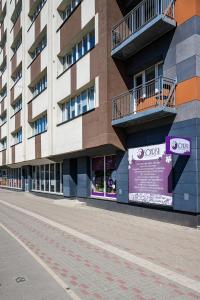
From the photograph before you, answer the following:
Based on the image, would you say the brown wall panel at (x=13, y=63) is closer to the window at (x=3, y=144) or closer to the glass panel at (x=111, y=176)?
the window at (x=3, y=144)

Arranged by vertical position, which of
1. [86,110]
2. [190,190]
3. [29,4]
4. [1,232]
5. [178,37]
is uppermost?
[29,4]

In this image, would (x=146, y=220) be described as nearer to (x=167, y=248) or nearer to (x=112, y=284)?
(x=167, y=248)

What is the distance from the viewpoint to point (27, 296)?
5.33 m

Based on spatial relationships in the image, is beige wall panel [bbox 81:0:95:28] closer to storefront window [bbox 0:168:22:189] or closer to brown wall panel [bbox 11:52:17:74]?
brown wall panel [bbox 11:52:17:74]

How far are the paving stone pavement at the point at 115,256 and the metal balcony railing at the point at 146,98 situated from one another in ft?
14.6

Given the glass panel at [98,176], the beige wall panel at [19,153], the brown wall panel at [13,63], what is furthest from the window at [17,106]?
the glass panel at [98,176]

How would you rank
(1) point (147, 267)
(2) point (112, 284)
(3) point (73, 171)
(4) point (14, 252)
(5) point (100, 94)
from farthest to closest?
(3) point (73, 171) < (5) point (100, 94) < (4) point (14, 252) < (1) point (147, 267) < (2) point (112, 284)

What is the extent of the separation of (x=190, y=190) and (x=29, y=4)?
930 inches

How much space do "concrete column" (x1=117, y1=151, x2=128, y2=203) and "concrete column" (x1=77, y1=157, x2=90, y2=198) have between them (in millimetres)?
3611

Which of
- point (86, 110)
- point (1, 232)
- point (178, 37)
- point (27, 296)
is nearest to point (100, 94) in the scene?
point (86, 110)

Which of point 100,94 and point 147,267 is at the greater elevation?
point 100,94

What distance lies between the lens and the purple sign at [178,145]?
1112 cm

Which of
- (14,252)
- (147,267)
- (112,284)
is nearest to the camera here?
(112,284)

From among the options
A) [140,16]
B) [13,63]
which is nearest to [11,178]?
[13,63]
